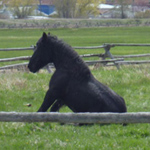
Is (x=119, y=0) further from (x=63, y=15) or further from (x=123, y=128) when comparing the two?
(x=123, y=128)

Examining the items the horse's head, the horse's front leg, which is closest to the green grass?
the horse's front leg

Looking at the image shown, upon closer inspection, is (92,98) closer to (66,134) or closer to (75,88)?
(75,88)

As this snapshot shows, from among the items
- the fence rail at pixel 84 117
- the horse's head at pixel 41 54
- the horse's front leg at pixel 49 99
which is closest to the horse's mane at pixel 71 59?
the horse's head at pixel 41 54

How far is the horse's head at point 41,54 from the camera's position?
23.5ft

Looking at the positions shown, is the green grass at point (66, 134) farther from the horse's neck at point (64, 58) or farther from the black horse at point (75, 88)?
the horse's neck at point (64, 58)

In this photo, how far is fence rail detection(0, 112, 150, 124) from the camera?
461 cm

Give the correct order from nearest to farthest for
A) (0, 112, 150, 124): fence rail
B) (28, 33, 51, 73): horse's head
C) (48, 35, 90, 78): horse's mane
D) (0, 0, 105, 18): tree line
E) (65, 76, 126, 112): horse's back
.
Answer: (0, 112, 150, 124): fence rail
(65, 76, 126, 112): horse's back
(48, 35, 90, 78): horse's mane
(28, 33, 51, 73): horse's head
(0, 0, 105, 18): tree line

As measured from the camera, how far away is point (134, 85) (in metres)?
11.1

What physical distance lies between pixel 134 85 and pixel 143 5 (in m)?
124

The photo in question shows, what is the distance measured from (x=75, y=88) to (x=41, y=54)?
92 cm

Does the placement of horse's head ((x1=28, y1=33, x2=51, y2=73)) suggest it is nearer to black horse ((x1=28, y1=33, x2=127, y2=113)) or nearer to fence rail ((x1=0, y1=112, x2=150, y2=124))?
black horse ((x1=28, y1=33, x2=127, y2=113))

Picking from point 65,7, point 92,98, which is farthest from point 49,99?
point 65,7

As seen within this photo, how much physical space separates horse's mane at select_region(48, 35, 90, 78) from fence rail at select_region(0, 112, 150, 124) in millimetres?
2204

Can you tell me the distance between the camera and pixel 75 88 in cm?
690
